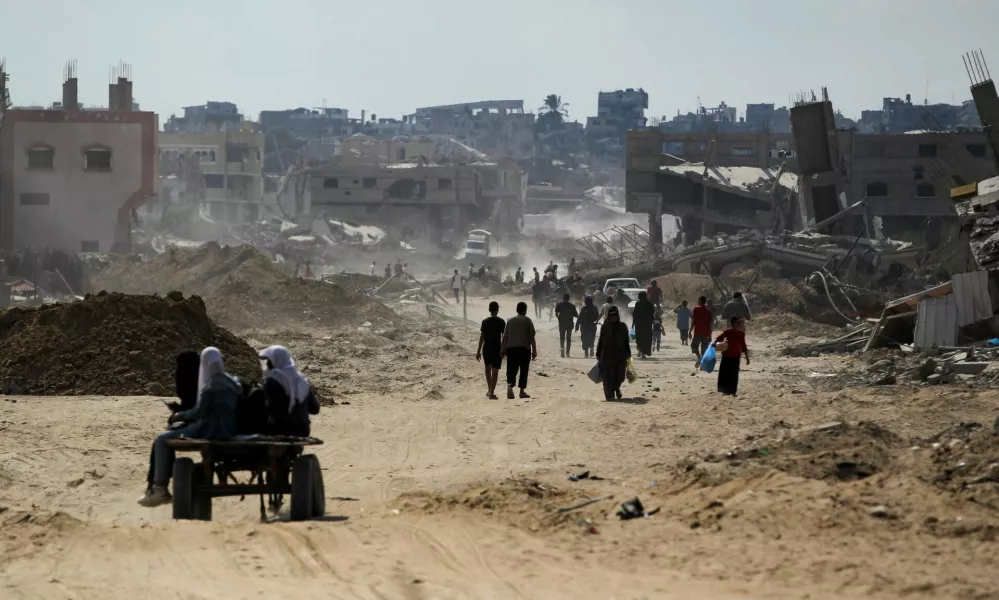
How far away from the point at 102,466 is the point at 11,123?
2417 inches

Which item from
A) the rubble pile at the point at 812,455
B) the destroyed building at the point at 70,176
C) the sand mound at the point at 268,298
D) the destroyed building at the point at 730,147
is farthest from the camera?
the destroyed building at the point at 730,147

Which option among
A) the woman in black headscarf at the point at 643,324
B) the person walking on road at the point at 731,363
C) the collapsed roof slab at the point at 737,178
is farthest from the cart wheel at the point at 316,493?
the collapsed roof slab at the point at 737,178

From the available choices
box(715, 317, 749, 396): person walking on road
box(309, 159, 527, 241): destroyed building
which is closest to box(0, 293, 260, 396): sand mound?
box(715, 317, 749, 396): person walking on road

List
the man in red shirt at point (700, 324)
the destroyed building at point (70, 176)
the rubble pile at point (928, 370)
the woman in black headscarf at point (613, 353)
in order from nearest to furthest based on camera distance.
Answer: the woman in black headscarf at point (613, 353) → the rubble pile at point (928, 370) → the man in red shirt at point (700, 324) → the destroyed building at point (70, 176)

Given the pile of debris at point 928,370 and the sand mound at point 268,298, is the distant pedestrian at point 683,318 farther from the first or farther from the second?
the sand mound at point 268,298

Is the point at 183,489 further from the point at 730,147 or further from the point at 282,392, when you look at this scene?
the point at 730,147

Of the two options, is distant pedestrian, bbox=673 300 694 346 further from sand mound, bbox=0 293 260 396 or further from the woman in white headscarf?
the woman in white headscarf

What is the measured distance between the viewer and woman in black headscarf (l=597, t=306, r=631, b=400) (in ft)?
64.1

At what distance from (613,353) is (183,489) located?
1000 cm

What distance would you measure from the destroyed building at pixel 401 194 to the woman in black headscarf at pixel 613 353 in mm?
86398

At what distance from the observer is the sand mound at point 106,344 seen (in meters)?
19.2

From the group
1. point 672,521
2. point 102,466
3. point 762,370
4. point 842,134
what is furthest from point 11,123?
point 672,521

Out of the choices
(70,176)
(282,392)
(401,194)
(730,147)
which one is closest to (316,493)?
(282,392)

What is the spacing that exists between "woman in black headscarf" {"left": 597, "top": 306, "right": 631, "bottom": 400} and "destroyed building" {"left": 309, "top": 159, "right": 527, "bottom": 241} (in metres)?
86.4
